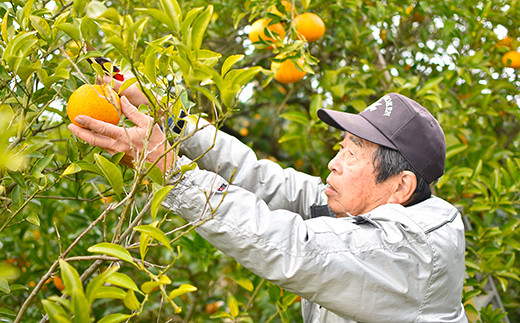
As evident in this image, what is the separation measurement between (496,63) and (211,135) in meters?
1.69

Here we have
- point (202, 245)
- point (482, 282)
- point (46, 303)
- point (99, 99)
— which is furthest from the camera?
point (482, 282)

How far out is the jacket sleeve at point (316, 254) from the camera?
1.14 metres

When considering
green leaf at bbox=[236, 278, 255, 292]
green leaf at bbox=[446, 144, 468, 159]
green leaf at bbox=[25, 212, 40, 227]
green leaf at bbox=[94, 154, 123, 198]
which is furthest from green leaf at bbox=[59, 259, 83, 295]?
green leaf at bbox=[446, 144, 468, 159]

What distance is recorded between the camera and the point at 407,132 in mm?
1453

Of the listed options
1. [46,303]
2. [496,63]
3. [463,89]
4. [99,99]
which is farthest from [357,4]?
[46,303]

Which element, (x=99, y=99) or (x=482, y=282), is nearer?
(x=99, y=99)

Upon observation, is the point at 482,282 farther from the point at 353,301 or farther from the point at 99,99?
the point at 99,99

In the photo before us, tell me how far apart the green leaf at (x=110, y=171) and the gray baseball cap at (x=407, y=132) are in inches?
26.6

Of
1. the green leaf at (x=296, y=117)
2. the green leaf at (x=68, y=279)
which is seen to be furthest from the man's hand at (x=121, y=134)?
the green leaf at (x=296, y=117)

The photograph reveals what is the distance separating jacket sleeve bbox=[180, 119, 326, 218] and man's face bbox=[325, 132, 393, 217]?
0.78 ft

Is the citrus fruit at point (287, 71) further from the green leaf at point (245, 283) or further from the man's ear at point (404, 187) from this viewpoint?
the green leaf at point (245, 283)

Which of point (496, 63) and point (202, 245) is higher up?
point (496, 63)

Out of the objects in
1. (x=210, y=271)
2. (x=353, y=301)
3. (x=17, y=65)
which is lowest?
(x=210, y=271)

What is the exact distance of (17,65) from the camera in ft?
3.17
